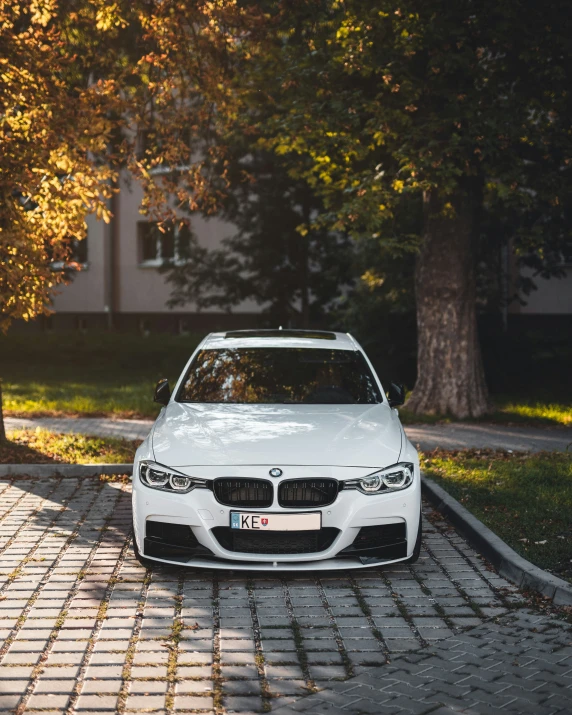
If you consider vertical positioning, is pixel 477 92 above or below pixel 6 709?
above

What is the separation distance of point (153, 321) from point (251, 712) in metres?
30.9

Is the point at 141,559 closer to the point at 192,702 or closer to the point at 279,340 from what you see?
the point at 192,702

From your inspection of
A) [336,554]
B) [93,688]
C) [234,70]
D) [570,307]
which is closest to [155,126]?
[234,70]

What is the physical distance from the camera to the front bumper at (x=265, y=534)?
20.7 ft

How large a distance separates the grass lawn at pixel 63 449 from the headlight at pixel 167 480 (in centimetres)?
446

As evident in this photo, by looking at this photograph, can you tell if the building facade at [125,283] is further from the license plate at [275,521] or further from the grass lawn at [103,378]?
the license plate at [275,521]

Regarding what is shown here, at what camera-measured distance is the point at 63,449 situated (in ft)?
38.6

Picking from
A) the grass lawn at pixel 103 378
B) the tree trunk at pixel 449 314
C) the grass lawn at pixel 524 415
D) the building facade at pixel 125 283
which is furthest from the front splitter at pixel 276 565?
the building facade at pixel 125 283

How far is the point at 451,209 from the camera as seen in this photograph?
14742mm

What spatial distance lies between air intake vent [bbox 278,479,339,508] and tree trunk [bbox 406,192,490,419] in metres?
9.21

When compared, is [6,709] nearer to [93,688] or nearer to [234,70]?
[93,688]

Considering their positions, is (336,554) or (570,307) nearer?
(336,554)

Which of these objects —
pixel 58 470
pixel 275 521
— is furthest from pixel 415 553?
pixel 58 470

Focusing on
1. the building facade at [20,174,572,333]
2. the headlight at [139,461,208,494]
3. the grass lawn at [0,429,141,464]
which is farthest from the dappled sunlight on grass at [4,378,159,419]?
the building facade at [20,174,572,333]
